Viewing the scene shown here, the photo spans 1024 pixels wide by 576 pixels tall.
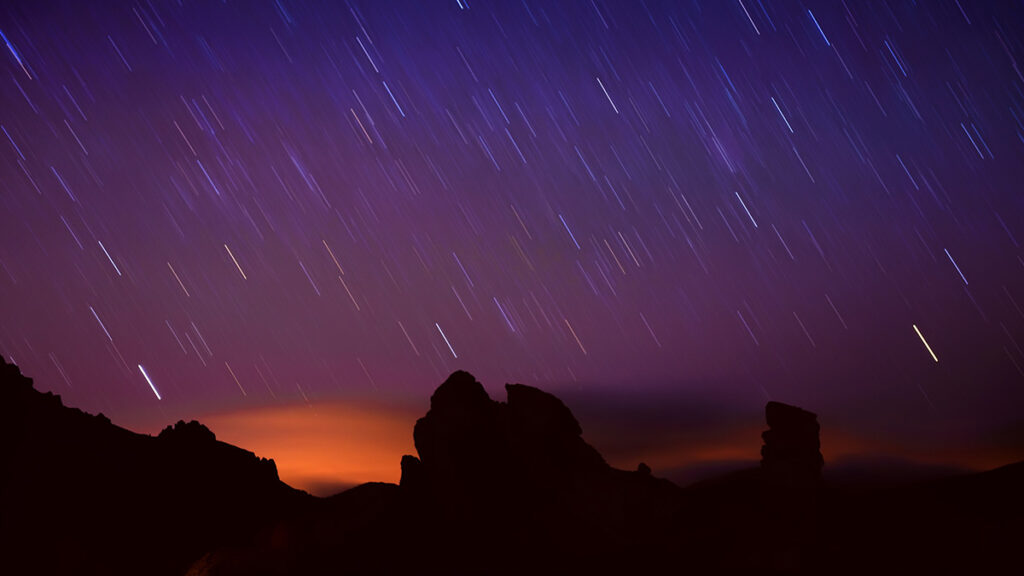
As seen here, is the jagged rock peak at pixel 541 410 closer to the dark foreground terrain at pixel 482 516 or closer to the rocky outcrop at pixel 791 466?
the dark foreground terrain at pixel 482 516

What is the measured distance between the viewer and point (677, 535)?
3809cm

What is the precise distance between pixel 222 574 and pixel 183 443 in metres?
27.5

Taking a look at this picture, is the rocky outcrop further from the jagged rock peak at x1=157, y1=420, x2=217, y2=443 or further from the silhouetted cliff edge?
the jagged rock peak at x1=157, y1=420, x2=217, y2=443

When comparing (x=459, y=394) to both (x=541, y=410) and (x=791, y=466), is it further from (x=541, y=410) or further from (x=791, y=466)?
(x=791, y=466)

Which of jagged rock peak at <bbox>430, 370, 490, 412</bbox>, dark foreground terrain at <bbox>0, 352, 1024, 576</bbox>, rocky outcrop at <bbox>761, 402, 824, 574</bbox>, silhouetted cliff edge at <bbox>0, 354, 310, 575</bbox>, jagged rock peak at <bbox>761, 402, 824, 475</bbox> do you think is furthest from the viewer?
silhouetted cliff edge at <bbox>0, 354, 310, 575</bbox>

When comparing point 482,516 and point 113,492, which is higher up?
point 113,492

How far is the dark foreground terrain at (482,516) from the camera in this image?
113ft

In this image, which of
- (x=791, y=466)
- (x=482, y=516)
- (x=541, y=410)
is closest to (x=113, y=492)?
(x=482, y=516)

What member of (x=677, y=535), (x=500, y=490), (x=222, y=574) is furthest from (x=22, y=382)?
(x=677, y=535)

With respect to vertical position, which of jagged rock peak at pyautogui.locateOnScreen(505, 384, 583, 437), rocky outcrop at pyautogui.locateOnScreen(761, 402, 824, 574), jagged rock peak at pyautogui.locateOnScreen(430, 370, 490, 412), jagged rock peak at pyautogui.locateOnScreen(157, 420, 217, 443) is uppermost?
jagged rock peak at pyautogui.locateOnScreen(157, 420, 217, 443)

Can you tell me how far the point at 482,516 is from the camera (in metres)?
42.5

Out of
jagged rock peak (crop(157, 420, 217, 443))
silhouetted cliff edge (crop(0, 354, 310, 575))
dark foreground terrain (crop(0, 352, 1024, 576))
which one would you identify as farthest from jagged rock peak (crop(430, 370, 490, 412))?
jagged rock peak (crop(157, 420, 217, 443))

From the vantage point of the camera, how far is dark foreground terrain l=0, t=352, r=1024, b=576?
34438 mm

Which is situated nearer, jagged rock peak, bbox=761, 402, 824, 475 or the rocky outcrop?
the rocky outcrop
